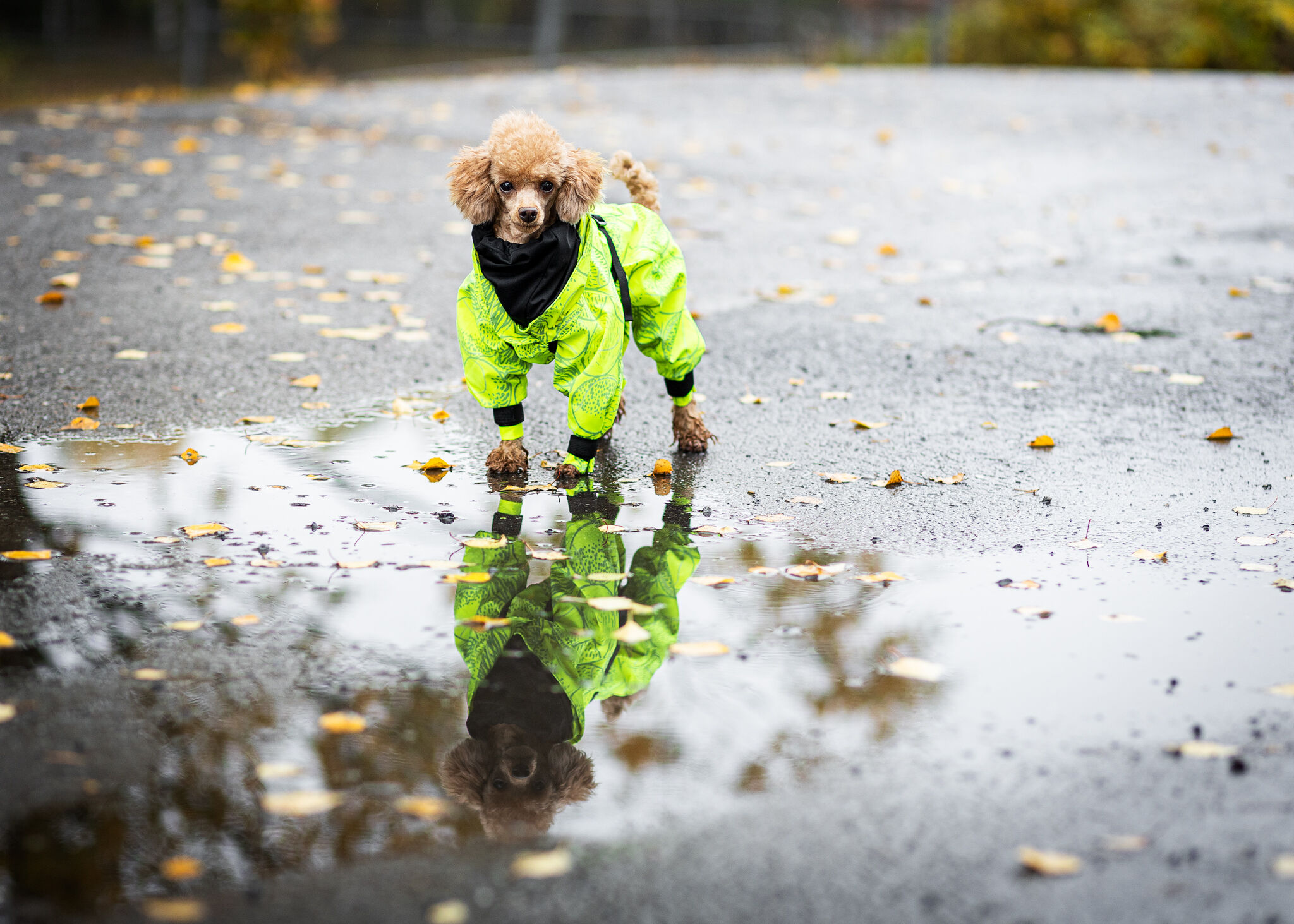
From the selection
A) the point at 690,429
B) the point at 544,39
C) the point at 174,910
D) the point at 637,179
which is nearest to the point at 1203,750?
the point at 174,910

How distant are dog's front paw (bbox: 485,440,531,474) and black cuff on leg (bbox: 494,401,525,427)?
0.25ft

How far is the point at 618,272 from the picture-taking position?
14.1 ft

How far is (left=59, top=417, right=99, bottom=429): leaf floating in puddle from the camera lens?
4.80 meters

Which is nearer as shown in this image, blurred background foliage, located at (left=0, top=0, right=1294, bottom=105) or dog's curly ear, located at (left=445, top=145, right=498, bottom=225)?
dog's curly ear, located at (left=445, top=145, right=498, bottom=225)

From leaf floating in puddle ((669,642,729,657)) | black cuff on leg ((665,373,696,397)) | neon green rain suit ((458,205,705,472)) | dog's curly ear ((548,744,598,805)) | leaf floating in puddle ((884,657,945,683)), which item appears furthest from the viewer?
black cuff on leg ((665,373,696,397))

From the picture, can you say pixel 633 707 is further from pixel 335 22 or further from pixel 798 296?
pixel 335 22

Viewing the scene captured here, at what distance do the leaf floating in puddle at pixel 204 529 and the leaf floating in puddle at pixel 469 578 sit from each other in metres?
0.83

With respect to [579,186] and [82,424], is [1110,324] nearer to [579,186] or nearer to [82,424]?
[579,186]

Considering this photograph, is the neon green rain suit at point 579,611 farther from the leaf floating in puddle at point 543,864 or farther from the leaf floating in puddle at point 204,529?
the leaf floating in puddle at point 204,529

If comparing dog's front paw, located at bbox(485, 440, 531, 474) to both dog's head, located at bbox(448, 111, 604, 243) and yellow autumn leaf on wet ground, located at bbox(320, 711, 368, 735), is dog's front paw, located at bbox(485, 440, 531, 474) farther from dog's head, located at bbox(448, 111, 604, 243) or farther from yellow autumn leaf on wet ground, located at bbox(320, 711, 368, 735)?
yellow autumn leaf on wet ground, located at bbox(320, 711, 368, 735)

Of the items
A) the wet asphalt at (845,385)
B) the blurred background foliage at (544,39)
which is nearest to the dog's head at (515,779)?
the wet asphalt at (845,385)

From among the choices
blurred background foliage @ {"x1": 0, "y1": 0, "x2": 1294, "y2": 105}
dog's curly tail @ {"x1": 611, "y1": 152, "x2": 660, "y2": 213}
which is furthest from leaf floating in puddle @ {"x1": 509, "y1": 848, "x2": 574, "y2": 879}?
blurred background foliage @ {"x1": 0, "y1": 0, "x2": 1294, "y2": 105}

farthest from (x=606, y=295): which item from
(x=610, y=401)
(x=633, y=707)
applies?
(x=633, y=707)

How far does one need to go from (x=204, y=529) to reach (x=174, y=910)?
1.89m
